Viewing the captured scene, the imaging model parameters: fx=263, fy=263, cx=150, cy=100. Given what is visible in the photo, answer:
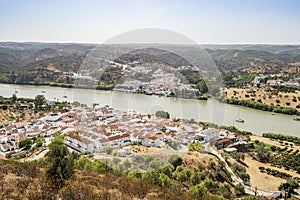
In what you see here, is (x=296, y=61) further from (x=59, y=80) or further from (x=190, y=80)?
(x=190, y=80)

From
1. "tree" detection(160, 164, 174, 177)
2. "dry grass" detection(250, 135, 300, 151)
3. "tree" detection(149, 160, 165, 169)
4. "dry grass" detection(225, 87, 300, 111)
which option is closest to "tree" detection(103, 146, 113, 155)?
"tree" detection(149, 160, 165, 169)

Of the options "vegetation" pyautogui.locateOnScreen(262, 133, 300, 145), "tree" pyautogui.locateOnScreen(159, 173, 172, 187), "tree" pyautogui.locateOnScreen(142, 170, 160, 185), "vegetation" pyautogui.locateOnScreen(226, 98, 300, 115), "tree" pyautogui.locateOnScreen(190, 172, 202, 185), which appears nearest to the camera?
"tree" pyautogui.locateOnScreen(142, 170, 160, 185)

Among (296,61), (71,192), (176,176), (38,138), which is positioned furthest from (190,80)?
(296,61)

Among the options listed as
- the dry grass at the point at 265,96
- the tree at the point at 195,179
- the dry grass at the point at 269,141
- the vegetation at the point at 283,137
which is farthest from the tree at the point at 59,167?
the dry grass at the point at 265,96

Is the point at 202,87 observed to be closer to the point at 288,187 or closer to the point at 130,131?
the point at 130,131

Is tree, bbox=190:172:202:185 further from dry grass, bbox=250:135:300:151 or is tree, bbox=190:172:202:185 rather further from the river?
dry grass, bbox=250:135:300:151

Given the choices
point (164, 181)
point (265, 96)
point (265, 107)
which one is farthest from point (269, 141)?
point (265, 96)

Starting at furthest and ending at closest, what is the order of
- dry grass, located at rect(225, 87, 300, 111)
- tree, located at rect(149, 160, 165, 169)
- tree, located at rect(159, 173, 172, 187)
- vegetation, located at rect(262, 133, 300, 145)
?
dry grass, located at rect(225, 87, 300, 111) → vegetation, located at rect(262, 133, 300, 145) → tree, located at rect(159, 173, 172, 187) → tree, located at rect(149, 160, 165, 169)

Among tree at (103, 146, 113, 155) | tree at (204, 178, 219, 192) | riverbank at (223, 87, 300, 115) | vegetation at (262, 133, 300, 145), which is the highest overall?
tree at (103, 146, 113, 155)

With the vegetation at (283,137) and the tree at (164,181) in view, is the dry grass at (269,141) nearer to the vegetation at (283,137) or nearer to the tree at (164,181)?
the vegetation at (283,137)

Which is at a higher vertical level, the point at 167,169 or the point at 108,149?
the point at 108,149
